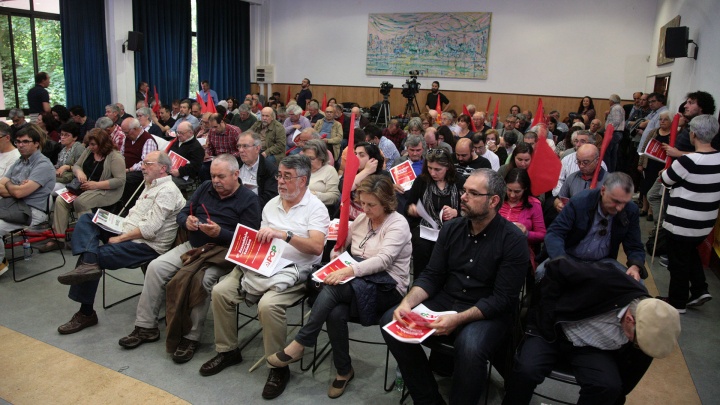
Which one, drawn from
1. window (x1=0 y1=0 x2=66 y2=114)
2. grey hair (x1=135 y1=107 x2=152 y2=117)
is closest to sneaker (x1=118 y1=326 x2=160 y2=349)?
grey hair (x1=135 y1=107 x2=152 y2=117)

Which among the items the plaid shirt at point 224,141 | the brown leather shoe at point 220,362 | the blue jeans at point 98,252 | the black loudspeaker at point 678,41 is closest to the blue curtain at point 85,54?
the plaid shirt at point 224,141

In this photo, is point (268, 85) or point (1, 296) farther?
point (268, 85)

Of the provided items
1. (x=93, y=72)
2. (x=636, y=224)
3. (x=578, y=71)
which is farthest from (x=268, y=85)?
(x=636, y=224)

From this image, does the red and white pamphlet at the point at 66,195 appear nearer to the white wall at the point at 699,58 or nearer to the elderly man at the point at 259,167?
the elderly man at the point at 259,167

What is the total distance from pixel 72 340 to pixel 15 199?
158 centimetres

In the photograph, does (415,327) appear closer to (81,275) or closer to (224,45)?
(81,275)

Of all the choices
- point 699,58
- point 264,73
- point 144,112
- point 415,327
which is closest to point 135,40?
point 144,112

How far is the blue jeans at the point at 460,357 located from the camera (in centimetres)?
223

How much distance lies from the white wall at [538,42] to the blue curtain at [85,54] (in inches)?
228

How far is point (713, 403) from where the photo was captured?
2.76 metres

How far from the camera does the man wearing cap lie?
210 centimetres

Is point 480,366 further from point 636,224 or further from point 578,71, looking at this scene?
point 578,71

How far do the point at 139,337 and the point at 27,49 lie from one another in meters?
8.61

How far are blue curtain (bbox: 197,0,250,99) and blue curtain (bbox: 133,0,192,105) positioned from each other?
53cm
